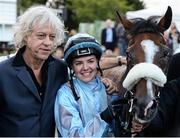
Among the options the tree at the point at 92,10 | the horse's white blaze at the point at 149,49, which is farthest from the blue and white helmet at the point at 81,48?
the tree at the point at 92,10

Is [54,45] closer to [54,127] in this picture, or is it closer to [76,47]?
[76,47]

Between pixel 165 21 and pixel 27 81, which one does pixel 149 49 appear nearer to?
pixel 165 21

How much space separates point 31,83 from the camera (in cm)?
445

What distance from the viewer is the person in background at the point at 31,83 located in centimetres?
441

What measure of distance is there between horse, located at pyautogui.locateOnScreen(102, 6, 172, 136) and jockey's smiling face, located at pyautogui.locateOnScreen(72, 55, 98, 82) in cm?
32

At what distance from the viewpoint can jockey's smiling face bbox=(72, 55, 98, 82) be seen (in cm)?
452

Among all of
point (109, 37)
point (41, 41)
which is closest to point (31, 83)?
point (41, 41)

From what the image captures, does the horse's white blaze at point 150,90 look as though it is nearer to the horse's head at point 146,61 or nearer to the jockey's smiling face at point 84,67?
the horse's head at point 146,61

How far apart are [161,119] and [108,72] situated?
2588mm

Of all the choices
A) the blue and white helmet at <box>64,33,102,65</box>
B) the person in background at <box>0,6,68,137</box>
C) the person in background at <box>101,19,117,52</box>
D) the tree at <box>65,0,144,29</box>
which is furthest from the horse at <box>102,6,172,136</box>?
the tree at <box>65,0,144,29</box>

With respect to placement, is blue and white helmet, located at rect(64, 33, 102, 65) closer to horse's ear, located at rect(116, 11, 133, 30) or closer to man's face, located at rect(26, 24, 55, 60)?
man's face, located at rect(26, 24, 55, 60)

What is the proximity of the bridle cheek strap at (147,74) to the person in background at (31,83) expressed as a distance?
769mm

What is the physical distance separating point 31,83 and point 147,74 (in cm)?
104

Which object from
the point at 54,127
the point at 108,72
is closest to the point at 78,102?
the point at 54,127
